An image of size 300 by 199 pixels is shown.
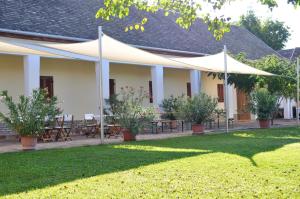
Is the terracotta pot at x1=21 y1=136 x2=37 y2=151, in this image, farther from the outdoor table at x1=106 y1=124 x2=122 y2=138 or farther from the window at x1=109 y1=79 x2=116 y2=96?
the window at x1=109 y1=79 x2=116 y2=96

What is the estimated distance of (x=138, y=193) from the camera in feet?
18.9

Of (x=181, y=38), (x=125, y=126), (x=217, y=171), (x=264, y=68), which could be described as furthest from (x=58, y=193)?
(x=181, y=38)

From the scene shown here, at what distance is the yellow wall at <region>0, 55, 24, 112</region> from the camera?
15.3 m

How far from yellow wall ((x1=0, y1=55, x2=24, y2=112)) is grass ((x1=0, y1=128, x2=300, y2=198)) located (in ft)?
19.3

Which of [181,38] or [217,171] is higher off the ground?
[181,38]

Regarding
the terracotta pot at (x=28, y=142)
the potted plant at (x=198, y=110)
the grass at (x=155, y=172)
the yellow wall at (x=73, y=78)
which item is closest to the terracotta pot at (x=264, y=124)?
the potted plant at (x=198, y=110)

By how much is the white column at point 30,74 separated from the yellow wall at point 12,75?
0.87 meters

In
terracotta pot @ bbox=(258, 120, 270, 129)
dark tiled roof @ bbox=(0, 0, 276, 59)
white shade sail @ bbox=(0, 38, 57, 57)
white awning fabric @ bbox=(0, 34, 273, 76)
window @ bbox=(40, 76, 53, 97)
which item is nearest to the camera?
white awning fabric @ bbox=(0, 34, 273, 76)

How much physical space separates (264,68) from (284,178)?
13564 mm

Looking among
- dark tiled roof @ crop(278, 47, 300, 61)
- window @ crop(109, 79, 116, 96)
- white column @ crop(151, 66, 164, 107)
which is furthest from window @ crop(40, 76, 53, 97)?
dark tiled roof @ crop(278, 47, 300, 61)

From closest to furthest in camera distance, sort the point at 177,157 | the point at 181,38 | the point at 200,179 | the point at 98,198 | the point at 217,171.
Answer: the point at 98,198
the point at 200,179
the point at 217,171
the point at 177,157
the point at 181,38

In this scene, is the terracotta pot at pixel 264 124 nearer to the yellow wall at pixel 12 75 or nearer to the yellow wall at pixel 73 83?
the yellow wall at pixel 73 83

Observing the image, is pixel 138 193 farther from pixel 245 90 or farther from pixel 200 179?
pixel 245 90

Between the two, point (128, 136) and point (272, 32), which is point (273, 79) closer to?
point (128, 136)
